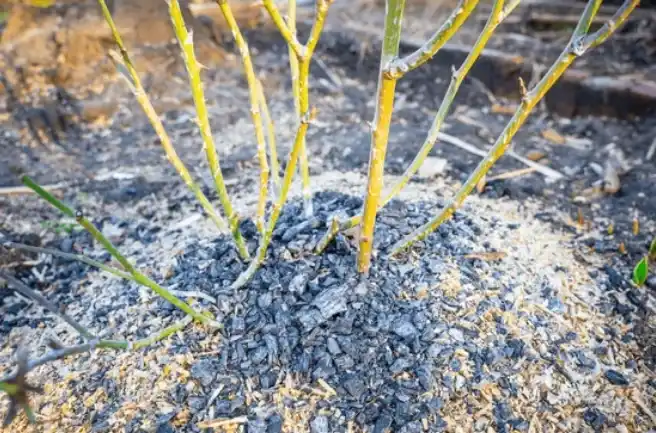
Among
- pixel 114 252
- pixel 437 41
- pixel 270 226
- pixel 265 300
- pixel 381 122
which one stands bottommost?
pixel 265 300

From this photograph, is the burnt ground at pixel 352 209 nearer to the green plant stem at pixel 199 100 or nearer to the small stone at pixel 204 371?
the small stone at pixel 204 371

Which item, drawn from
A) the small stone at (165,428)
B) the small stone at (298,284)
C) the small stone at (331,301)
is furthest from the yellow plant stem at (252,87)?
the small stone at (165,428)

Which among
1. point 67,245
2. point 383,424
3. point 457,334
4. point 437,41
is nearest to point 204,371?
point 383,424

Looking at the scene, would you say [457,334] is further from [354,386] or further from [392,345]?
[354,386]

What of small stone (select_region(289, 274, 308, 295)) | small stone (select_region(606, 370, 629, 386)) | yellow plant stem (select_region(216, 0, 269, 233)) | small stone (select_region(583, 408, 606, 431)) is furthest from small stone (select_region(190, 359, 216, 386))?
small stone (select_region(606, 370, 629, 386))

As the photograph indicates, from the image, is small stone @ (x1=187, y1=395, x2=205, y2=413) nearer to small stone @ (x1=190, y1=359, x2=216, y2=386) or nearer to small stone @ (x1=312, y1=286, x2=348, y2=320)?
small stone @ (x1=190, y1=359, x2=216, y2=386)
